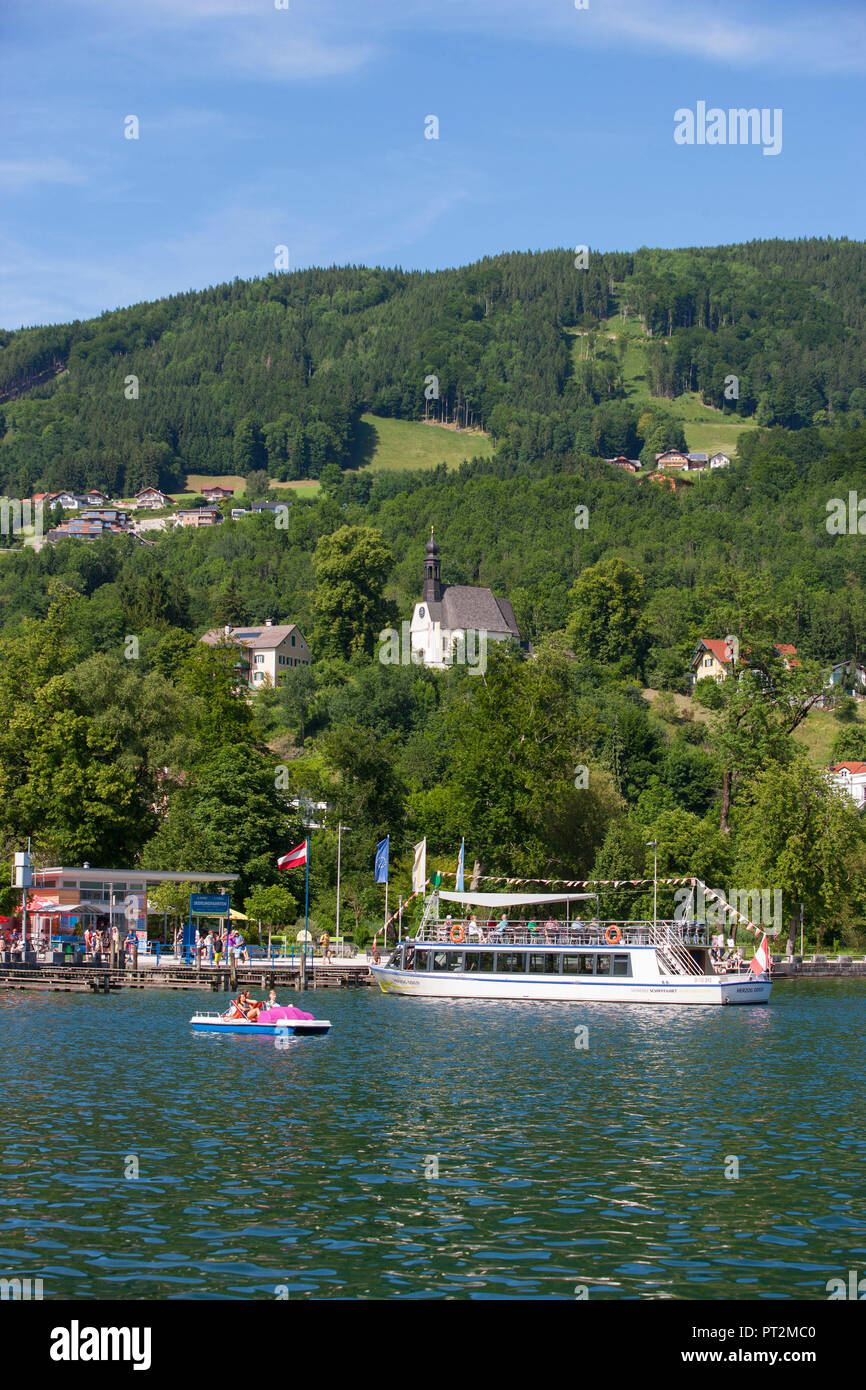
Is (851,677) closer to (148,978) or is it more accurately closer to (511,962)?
(511,962)

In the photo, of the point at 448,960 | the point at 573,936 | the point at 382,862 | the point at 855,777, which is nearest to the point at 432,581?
the point at 855,777

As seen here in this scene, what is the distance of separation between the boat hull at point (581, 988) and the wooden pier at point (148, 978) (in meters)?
4.92

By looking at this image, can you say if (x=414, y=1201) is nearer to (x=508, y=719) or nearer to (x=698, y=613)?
(x=508, y=719)

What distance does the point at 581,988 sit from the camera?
68.3m

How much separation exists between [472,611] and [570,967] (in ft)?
406

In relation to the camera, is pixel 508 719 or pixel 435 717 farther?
pixel 435 717

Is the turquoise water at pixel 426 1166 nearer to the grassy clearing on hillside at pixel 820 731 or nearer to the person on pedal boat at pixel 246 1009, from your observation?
the person on pedal boat at pixel 246 1009

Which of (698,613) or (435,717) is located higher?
(698,613)

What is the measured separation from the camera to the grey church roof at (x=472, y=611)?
18700 centimetres

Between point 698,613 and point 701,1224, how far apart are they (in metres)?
159

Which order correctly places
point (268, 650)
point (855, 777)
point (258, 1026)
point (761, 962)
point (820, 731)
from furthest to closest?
point (268, 650)
point (820, 731)
point (855, 777)
point (761, 962)
point (258, 1026)

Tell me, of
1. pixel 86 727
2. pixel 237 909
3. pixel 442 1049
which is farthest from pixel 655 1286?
pixel 86 727

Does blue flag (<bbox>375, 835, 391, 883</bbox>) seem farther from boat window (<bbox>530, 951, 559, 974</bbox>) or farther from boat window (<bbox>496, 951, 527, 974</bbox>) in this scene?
boat window (<bbox>530, 951, 559, 974</bbox>)
